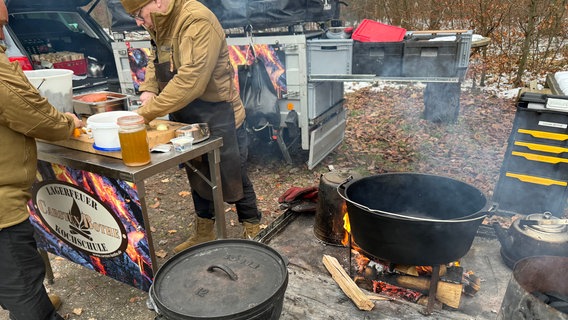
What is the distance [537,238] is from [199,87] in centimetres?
258

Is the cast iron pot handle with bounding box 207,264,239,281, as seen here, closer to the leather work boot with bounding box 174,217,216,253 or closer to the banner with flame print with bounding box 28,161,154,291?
the banner with flame print with bounding box 28,161,154,291

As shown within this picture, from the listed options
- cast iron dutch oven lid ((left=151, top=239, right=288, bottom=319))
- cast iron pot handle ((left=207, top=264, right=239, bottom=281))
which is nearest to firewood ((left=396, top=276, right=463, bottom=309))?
cast iron dutch oven lid ((left=151, top=239, right=288, bottom=319))

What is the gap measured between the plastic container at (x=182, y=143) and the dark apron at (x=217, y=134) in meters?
0.60

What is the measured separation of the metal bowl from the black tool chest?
302 cm

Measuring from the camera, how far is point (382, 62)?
186 inches

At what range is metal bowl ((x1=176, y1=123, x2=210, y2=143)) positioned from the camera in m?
2.71

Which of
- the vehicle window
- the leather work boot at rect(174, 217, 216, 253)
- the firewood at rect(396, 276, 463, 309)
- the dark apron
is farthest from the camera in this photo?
the vehicle window

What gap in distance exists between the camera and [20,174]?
2.21m

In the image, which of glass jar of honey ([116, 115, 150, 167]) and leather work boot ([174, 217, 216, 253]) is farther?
leather work boot ([174, 217, 216, 253])

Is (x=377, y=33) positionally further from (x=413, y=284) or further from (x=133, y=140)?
(x=133, y=140)

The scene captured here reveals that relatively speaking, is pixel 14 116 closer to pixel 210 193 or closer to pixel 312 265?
pixel 210 193

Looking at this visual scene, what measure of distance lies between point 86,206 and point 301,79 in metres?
3.05

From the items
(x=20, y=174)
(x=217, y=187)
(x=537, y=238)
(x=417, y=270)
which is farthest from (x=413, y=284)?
(x=20, y=174)

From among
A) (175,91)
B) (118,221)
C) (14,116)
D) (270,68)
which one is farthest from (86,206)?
(270,68)
